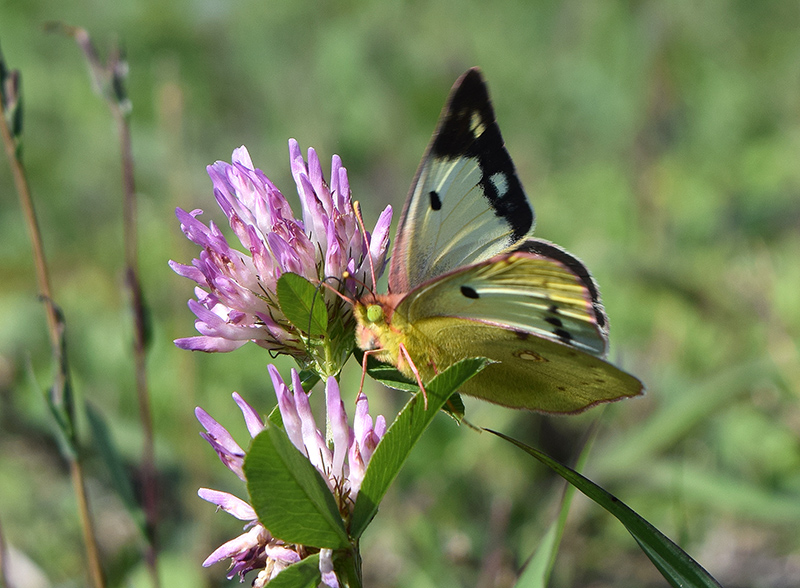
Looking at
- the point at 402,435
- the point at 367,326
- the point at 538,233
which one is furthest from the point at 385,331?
the point at 538,233

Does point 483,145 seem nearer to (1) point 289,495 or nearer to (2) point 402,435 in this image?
(2) point 402,435

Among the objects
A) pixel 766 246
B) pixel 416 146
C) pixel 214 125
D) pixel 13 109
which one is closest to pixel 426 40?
pixel 416 146

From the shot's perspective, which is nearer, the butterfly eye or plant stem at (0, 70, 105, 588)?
the butterfly eye

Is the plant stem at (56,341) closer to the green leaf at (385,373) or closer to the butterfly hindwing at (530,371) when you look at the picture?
the green leaf at (385,373)

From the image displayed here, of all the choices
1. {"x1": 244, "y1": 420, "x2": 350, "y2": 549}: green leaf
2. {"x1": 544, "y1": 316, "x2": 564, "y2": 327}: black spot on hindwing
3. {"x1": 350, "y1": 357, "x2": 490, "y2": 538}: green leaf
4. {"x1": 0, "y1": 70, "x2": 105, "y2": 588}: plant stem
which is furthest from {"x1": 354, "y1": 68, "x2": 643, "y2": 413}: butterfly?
{"x1": 0, "y1": 70, "x2": 105, "y2": 588}: plant stem

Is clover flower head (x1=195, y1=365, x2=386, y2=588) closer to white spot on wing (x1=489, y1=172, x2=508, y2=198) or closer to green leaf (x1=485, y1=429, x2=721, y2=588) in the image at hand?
green leaf (x1=485, y1=429, x2=721, y2=588)

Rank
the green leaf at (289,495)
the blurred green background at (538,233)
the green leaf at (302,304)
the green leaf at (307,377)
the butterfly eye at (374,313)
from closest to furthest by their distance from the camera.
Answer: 1. the green leaf at (289,495)
2. the green leaf at (302,304)
3. the butterfly eye at (374,313)
4. the green leaf at (307,377)
5. the blurred green background at (538,233)

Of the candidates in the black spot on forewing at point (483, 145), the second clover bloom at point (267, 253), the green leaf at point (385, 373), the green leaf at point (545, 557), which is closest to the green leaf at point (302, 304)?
the second clover bloom at point (267, 253)
